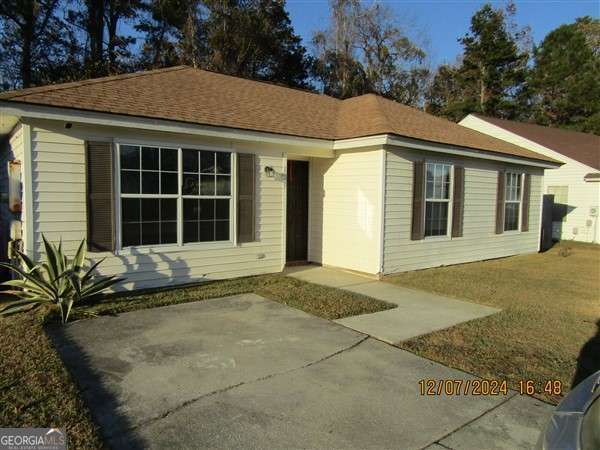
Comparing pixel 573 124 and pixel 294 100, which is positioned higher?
pixel 573 124

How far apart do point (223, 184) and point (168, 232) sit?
4.35 feet

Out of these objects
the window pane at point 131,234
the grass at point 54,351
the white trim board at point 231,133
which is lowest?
the grass at point 54,351

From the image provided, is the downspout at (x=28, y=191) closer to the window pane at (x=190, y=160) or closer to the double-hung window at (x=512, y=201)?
the window pane at (x=190, y=160)

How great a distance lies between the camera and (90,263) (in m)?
6.39

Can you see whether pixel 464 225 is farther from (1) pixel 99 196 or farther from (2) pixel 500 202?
(1) pixel 99 196

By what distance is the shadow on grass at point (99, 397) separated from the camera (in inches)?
111

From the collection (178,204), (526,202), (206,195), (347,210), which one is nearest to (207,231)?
(206,195)

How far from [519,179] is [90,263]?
36.9ft

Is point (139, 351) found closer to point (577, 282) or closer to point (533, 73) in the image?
point (577, 282)

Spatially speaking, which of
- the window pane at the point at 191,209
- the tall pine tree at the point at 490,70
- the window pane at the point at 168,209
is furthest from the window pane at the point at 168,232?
the tall pine tree at the point at 490,70

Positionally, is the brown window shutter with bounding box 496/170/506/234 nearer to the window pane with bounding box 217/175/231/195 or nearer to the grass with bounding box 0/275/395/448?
the grass with bounding box 0/275/395/448

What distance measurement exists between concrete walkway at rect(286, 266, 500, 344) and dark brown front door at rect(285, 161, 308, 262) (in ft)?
4.08

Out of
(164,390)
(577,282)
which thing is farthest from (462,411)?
(577,282)

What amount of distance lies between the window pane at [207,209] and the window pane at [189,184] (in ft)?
0.82
